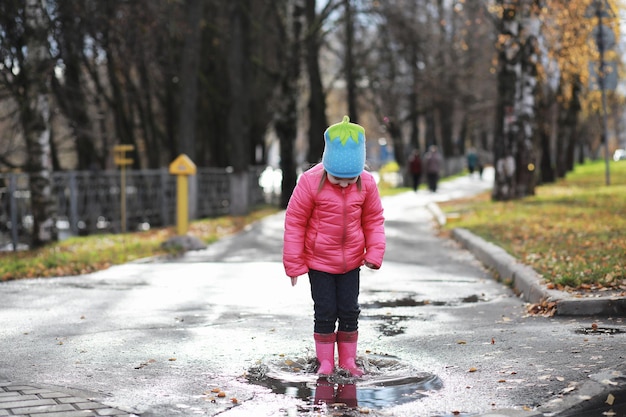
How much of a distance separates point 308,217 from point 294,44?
23.4 m

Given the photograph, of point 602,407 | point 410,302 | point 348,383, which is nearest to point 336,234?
point 348,383

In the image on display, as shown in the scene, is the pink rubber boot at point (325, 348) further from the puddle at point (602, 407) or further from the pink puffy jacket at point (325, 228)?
the puddle at point (602, 407)

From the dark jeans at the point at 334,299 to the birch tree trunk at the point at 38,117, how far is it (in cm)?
1198

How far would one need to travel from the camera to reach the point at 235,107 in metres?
31.3

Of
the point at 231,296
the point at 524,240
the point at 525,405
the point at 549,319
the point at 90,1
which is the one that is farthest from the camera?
the point at 90,1

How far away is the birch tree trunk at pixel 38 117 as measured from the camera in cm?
1778

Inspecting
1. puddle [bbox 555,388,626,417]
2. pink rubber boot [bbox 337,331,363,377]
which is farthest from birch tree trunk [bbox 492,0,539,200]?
puddle [bbox 555,388,626,417]

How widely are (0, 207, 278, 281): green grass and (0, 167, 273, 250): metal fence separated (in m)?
1.02

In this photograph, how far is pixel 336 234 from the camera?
22.5 ft

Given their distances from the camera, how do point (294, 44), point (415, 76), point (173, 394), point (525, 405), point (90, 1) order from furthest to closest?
point (415, 76), point (294, 44), point (90, 1), point (173, 394), point (525, 405)

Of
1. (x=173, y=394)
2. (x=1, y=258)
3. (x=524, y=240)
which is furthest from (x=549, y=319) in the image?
(x=1, y=258)

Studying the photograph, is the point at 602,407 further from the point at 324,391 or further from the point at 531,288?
the point at 531,288

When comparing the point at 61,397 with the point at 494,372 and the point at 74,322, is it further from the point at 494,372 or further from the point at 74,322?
the point at 74,322

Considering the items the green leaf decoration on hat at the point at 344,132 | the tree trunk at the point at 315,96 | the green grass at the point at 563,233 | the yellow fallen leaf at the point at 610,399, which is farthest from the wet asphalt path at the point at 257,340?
the tree trunk at the point at 315,96
